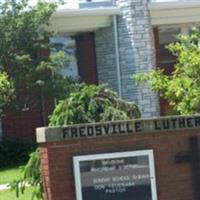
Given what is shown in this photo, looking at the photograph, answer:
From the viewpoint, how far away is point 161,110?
24.7 meters

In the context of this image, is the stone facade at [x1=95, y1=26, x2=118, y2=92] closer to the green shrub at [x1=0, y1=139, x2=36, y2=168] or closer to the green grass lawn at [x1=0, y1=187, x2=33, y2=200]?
the green shrub at [x1=0, y1=139, x2=36, y2=168]

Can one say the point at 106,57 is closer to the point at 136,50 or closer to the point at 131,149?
the point at 136,50

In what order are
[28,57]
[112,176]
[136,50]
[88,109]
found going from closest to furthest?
[112,176] → [88,109] → [28,57] → [136,50]

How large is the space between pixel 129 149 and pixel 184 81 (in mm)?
4208

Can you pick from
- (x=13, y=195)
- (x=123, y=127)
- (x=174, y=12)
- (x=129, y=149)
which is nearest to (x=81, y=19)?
(x=174, y=12)

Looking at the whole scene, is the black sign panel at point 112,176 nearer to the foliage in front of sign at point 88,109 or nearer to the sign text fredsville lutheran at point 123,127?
the sign text fredsville lutheran at point 123,127

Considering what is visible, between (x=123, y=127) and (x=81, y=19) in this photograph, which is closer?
(x=123, y=127)

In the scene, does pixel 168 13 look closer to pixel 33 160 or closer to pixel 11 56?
pixel 11 56

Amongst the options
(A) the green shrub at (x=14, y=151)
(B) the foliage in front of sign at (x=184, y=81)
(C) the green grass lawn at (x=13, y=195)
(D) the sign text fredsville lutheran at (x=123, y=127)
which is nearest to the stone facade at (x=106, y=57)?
(A) the green shrub at (x=14, y=151)

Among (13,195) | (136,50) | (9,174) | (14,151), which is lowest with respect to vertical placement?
(9,174)

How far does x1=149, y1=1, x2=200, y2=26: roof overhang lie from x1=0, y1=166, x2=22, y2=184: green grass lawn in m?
7.45

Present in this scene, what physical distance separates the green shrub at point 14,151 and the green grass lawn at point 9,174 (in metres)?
1.22

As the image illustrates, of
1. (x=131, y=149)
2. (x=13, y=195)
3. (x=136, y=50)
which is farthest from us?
(x=136, y=50)

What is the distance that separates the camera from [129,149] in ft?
27.8
